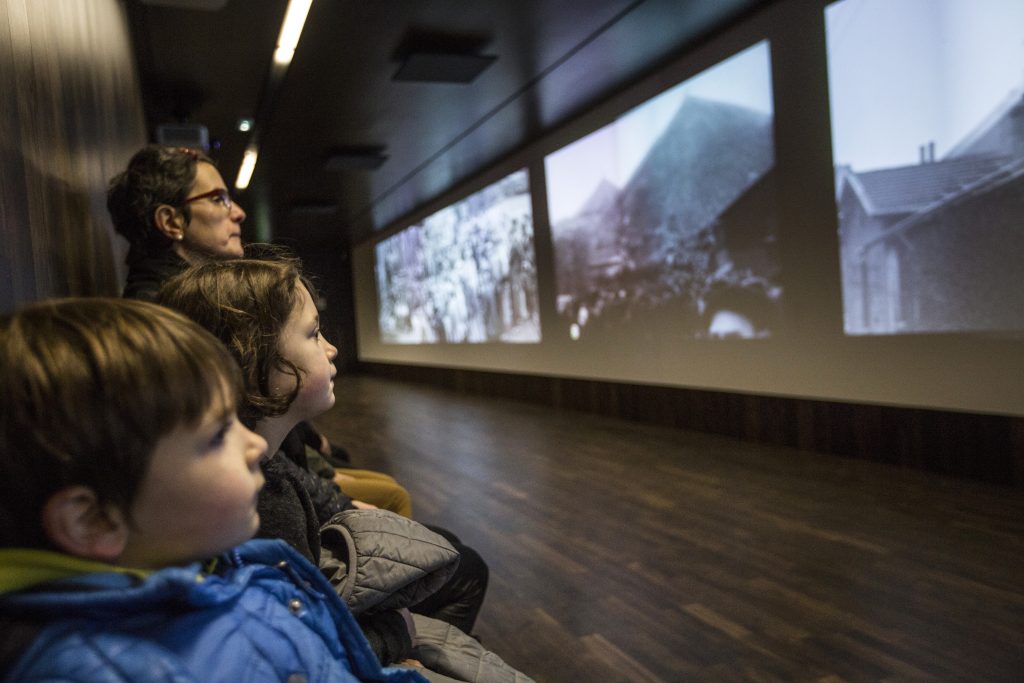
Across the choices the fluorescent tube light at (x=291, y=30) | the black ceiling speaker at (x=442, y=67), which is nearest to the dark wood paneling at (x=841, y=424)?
the black ceiling speaker at (x=442, y=67)

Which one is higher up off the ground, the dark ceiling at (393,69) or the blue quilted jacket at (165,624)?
the dark ceiling at (393,69)

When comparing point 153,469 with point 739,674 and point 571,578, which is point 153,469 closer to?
point 739,674

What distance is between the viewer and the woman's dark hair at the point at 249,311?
3.61 ft

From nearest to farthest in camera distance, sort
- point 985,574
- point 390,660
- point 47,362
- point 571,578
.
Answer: point 47,362 < point 390,660 < point 985,574 < point 571,578

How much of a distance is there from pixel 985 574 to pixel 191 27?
5.34 meters

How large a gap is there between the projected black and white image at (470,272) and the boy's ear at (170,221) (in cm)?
668

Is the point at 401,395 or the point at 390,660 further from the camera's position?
the point at 401,395

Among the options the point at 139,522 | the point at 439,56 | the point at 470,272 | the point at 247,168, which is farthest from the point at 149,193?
the point at 470,272

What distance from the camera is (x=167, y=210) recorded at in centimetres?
176

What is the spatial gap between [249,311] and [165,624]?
1.83 feet

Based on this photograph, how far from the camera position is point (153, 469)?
653 millimetres

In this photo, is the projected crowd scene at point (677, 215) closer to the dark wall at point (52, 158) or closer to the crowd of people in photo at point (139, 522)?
the dark wall at point (52, 158)

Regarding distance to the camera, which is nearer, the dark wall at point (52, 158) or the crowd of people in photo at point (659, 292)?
the dark wall at point (52, 158)

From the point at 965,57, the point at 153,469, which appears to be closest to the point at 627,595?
the point at 153,469
